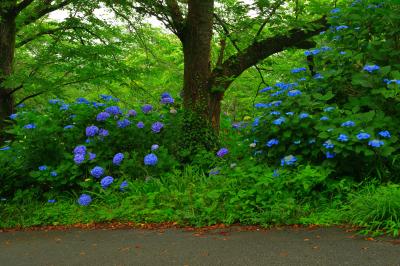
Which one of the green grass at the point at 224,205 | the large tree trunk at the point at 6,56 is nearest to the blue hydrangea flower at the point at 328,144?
the green grass at the point at 224,205

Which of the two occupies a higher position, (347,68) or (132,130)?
(347,68)

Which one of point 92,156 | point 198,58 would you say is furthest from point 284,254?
point 198,58

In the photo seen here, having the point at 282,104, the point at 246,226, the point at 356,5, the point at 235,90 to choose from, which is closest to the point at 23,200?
the point at 246,226

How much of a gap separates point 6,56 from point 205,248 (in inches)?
311

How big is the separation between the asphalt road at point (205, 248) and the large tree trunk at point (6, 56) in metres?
5.31

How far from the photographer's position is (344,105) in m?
5.70

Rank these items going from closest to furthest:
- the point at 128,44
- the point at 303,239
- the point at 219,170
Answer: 1. the point at 303,239
2. the point at 219,170
3. the point at 128,44

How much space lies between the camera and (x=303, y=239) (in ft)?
13.7

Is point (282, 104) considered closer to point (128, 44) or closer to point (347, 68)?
point (347, 68)

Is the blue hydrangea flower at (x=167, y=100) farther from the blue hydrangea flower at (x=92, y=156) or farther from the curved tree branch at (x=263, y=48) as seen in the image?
the blue hydrangea flower at (x=92, y=156)

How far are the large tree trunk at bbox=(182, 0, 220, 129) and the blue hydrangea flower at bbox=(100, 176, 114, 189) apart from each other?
2.36 meters

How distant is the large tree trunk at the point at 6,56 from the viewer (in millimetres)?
9586

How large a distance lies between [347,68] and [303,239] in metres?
2.85

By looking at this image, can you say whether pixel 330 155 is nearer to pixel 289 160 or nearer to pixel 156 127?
pixel 289 160
